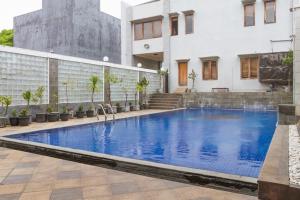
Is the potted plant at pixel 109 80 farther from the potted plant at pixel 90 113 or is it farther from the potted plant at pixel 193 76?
the potted plant at pixel 193 76

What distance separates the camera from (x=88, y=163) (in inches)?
181

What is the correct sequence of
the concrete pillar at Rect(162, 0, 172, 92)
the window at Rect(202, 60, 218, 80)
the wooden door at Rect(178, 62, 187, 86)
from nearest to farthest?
the window at Rect(202, 60, 218, 80)
the wooden door at Rect(178, 62, 187, 86)
the concrete pillar at Rect(162, 0, 172, 92)

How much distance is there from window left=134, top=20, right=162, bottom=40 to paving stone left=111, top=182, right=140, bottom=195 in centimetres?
1861

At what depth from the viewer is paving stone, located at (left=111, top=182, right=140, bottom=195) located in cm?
308

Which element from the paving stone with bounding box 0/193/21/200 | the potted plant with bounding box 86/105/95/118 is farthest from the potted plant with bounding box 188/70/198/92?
the paving stone with bounding box 0/193/21/200

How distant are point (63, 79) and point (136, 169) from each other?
8.87m

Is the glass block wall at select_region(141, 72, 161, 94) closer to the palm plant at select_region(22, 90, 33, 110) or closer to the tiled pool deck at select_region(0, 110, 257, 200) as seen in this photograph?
the palm plant at select_region(22, 90, 33, 110)

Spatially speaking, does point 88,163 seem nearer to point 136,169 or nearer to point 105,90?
point 136,169

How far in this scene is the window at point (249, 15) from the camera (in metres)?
17.8

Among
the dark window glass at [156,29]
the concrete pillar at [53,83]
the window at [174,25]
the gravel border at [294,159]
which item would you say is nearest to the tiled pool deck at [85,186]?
the gravel border at [294,159]

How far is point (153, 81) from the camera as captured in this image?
19406 millimetres

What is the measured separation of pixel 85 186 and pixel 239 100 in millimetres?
14669

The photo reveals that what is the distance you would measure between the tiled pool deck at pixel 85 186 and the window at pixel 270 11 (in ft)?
54.5

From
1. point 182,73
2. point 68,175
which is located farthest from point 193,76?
point 68,175
